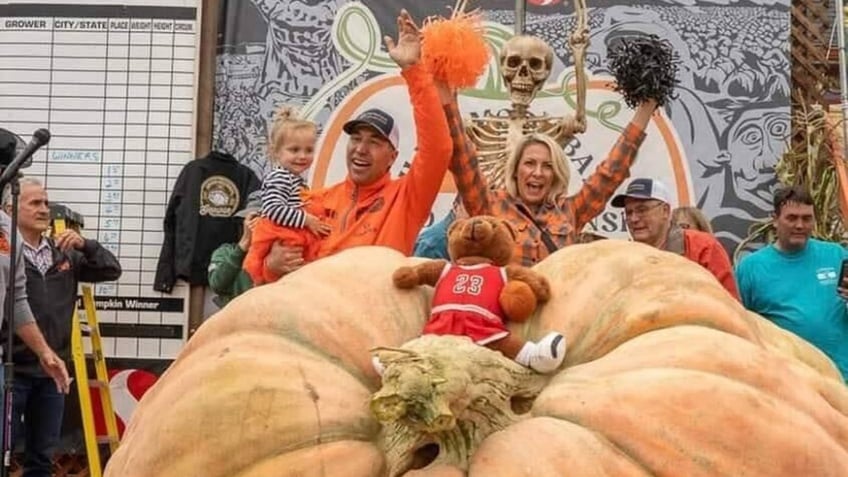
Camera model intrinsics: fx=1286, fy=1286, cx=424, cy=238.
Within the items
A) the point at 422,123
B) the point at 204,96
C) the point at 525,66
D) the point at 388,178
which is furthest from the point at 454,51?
the point at 204,96

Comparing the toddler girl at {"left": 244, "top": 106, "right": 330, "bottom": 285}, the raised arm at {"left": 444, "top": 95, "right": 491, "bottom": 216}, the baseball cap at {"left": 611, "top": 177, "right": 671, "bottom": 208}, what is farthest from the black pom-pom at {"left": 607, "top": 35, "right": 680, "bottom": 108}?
the toddler girl at {"left": 244, "top": 106, "right": 330, "bottom": 285}

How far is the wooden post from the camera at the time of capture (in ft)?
23.1

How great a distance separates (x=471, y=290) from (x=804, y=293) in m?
3.04

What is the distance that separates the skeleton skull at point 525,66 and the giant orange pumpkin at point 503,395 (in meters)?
2.41

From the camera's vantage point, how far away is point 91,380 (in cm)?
690

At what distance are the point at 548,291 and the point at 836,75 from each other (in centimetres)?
547

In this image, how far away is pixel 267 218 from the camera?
3.73 meters

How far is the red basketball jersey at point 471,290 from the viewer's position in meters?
1.99

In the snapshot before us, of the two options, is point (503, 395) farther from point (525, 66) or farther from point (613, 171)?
point (525, 66)

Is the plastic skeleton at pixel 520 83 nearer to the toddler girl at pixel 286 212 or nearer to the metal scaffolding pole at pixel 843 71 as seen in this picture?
the toddler girl at pixel 286 212

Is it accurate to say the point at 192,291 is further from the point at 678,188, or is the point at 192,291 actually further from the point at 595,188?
the point at 595,188

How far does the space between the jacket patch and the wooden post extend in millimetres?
291

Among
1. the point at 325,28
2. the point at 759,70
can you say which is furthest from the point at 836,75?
the point at 325,28

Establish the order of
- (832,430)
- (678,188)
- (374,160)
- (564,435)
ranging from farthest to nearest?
(678,188), (374,160), (832,430), (564,435)
